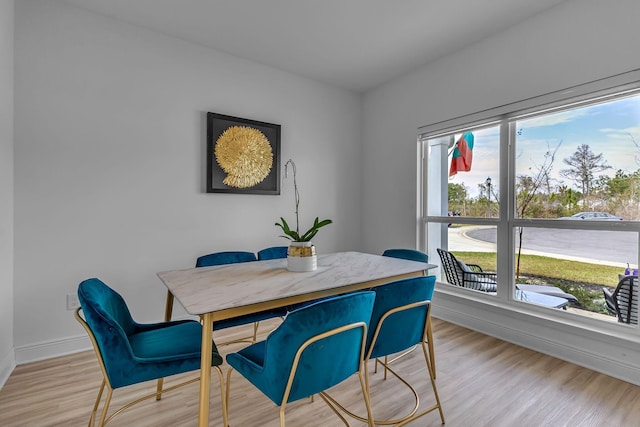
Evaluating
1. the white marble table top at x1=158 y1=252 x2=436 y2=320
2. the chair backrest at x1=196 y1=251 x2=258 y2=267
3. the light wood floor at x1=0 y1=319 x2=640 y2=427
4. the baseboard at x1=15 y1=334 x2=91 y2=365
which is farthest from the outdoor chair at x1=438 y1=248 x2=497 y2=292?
the baseboard at x1=15 y1=334 x2=91 y2=365

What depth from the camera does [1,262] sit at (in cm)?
209

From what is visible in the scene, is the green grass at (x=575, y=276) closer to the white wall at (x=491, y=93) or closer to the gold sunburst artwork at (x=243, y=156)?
the white wall at (x=491, y=93)

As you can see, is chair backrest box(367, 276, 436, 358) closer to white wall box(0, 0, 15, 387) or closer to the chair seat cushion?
the chair seat cushion

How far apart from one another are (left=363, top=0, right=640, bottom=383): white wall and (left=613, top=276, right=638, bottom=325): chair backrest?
0.68 feet

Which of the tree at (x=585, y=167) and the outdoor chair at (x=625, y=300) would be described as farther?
the tree at (x=585, y=167)

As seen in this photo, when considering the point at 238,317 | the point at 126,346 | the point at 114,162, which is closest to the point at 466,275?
the point at 238,317

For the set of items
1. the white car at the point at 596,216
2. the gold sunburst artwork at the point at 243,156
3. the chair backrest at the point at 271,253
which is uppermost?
the gold sunburst artwork at the point at 243,156

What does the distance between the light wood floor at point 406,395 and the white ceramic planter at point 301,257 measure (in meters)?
0.79

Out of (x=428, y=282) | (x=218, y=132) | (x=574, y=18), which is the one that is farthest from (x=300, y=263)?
(x=574, y=18)

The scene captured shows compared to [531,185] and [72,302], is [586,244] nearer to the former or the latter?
[531,185]

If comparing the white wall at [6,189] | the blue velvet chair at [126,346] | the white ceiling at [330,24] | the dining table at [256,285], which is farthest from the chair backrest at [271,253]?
the white ceiling at [330,24]

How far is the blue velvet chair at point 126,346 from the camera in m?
1.29

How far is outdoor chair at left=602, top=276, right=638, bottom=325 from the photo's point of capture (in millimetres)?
2201

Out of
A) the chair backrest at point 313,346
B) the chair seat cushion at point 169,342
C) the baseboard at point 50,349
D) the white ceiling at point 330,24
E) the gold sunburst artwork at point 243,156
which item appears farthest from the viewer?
the gold sunburst artwork at point 243,156
